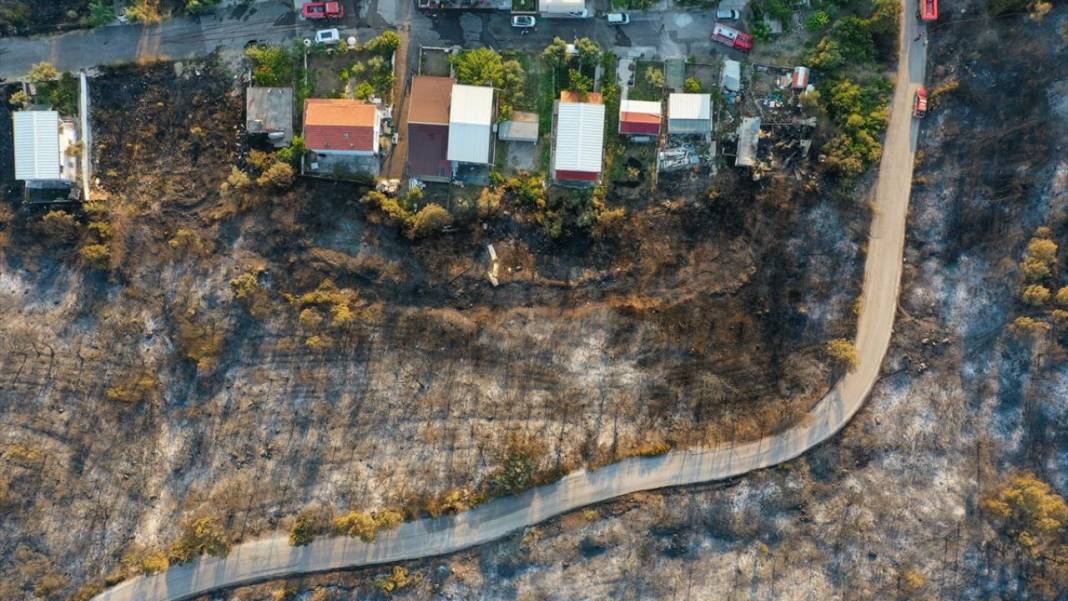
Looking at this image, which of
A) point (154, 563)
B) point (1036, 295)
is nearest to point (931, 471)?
point (1036, 295)

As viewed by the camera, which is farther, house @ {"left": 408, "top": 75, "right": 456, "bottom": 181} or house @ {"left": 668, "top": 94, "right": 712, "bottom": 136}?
house @ {"left": 668, "top": 94, "right": 712, "bottom": 136}

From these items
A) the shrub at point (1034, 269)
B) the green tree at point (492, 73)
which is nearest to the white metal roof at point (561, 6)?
the green tree at point (492, 73)

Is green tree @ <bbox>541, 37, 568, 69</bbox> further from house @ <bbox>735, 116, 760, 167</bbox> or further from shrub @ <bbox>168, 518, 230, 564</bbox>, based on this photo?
shrub @ <bbox>168, 518, 230, 564</bbox>

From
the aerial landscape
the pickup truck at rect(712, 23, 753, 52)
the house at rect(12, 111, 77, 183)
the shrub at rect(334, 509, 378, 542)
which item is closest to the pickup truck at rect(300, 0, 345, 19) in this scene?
the aerial landscape

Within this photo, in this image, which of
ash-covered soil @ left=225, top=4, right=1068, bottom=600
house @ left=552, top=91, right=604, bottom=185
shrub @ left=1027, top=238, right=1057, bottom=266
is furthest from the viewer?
house @ left=552, top=91, right=604, bottom=185

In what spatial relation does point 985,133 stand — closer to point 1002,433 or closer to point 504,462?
point 1002,433

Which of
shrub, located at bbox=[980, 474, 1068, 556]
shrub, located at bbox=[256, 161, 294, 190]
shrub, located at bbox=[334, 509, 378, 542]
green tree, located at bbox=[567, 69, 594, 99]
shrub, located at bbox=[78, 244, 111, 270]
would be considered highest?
green tree, located at bbox=[567, 69, 594, 99]
